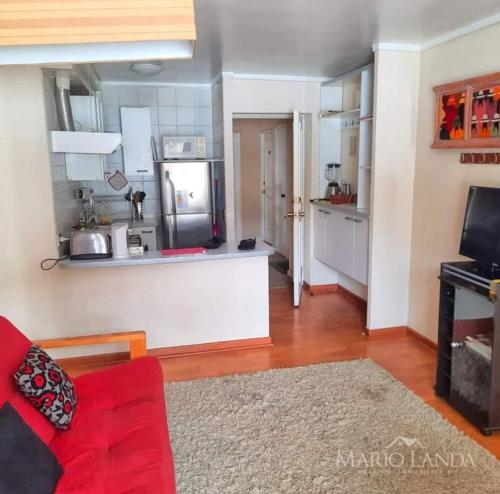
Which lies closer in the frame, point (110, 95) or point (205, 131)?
point (110, 95)

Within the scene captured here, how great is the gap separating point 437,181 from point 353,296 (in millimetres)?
1825

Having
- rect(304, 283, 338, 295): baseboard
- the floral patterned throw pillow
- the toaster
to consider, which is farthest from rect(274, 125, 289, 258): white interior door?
the floral patterned throw pillow

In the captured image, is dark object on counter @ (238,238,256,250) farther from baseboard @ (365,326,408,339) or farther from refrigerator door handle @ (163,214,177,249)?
refrigerator door handle @ (163,214,177,249)

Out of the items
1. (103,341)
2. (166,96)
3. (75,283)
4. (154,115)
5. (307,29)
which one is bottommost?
(103,341)

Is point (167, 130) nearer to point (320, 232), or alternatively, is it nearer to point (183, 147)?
point (183, 147)

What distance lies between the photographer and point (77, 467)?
1.70m

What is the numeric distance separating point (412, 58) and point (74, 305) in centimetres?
317

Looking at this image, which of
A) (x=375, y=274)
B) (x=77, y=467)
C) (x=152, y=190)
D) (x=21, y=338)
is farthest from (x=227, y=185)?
(x=77, y=467)

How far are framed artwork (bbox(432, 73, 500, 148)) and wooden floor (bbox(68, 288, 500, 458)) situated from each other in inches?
62.5

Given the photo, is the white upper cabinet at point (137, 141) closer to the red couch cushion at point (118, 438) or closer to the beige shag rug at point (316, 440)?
the beige shag rug at point (316, 440)

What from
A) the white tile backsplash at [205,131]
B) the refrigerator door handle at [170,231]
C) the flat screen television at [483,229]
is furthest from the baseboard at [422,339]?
the white tile backsplash at [205,131]

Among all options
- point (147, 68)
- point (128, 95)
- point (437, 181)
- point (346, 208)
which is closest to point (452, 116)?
point (437, 181)

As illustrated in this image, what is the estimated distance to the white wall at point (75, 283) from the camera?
304 cm

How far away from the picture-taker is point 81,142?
126 inches
